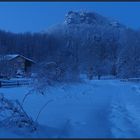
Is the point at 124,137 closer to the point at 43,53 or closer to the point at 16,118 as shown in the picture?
the point at 16,118

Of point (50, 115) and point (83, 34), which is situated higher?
point (83, 34)

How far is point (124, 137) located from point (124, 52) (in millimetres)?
70991

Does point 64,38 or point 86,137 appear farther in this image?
point 64,38

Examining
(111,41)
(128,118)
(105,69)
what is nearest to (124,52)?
(105,69)

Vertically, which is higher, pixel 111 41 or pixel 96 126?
pixel 111 41

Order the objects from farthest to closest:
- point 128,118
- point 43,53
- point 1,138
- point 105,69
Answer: point 43,53 < point 105,69 < point 128,118 < point 1,138

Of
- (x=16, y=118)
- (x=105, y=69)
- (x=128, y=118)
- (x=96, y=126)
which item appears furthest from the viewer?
(x=105, y=69)

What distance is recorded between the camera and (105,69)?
3081 inches

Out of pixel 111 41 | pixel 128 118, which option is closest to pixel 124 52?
pixel 111 41

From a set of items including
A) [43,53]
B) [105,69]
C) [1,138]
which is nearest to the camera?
[1,138]

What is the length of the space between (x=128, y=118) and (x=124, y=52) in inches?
2653

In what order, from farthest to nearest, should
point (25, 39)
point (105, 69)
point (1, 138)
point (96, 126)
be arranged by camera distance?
point (25, 39) → point (105, 69) → point (96, 126) → point (1, 138)

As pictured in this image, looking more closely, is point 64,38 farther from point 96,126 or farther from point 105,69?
point 96,126

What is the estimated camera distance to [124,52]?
78.8 metres
